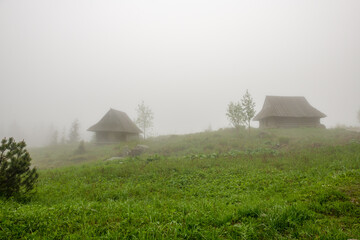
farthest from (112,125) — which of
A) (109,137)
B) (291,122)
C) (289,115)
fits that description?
(291,122)

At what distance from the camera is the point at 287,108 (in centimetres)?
3081

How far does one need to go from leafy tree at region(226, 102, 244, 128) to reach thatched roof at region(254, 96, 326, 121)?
7246 mm

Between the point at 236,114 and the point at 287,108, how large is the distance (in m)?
12.0

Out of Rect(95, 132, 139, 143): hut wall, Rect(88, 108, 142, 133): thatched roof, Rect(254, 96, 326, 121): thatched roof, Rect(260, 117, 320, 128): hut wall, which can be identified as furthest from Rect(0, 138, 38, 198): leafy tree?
Rect(260, 117, 320, 128): hut wall

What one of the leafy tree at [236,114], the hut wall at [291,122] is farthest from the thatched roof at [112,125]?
the hut wall at [291,122]

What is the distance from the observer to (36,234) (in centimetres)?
322

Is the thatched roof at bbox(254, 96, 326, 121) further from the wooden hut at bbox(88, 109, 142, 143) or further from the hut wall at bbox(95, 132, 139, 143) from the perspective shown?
the hut wall at bbox(95, 132, 139, 143)

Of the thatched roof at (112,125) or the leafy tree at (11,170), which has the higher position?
the thatched roof at (112,125)

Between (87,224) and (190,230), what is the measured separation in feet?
7.16

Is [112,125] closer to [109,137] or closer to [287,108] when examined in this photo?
[109,137]

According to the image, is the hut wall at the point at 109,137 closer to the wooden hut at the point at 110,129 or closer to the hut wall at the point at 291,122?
the wooden hut at the point at 110,129

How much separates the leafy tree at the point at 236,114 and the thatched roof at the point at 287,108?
7.25 m

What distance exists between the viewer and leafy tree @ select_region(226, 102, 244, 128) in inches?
1028

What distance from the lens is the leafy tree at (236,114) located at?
26.1 metres
